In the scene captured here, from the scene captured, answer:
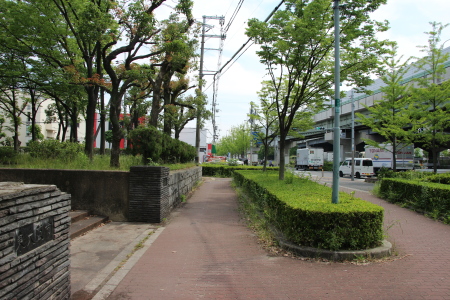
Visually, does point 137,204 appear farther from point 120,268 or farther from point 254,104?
point 254,104

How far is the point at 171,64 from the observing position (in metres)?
12.4

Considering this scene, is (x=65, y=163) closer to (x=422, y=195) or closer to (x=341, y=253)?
(x=341, y=253)

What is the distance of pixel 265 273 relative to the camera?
15.5 feet

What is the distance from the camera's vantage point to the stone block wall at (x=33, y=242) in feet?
8.58

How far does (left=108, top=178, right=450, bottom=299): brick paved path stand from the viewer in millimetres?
4039

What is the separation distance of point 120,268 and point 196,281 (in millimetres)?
1259

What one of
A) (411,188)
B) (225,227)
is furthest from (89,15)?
(411,188)

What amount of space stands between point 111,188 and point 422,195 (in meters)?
8.80

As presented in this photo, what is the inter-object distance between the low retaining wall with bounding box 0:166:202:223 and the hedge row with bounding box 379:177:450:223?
7.26 m

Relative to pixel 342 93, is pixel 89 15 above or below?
above

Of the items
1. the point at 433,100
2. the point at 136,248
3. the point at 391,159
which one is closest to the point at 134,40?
the point at 136,248

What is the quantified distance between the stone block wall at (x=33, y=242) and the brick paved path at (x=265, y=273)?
92 cm

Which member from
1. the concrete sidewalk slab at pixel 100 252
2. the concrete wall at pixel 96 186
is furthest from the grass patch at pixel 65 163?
the concrete sidewalk slab at pixel 100 252

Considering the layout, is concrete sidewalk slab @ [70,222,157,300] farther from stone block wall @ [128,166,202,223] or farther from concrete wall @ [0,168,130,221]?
concrete wall @ [0,168,130,221]
